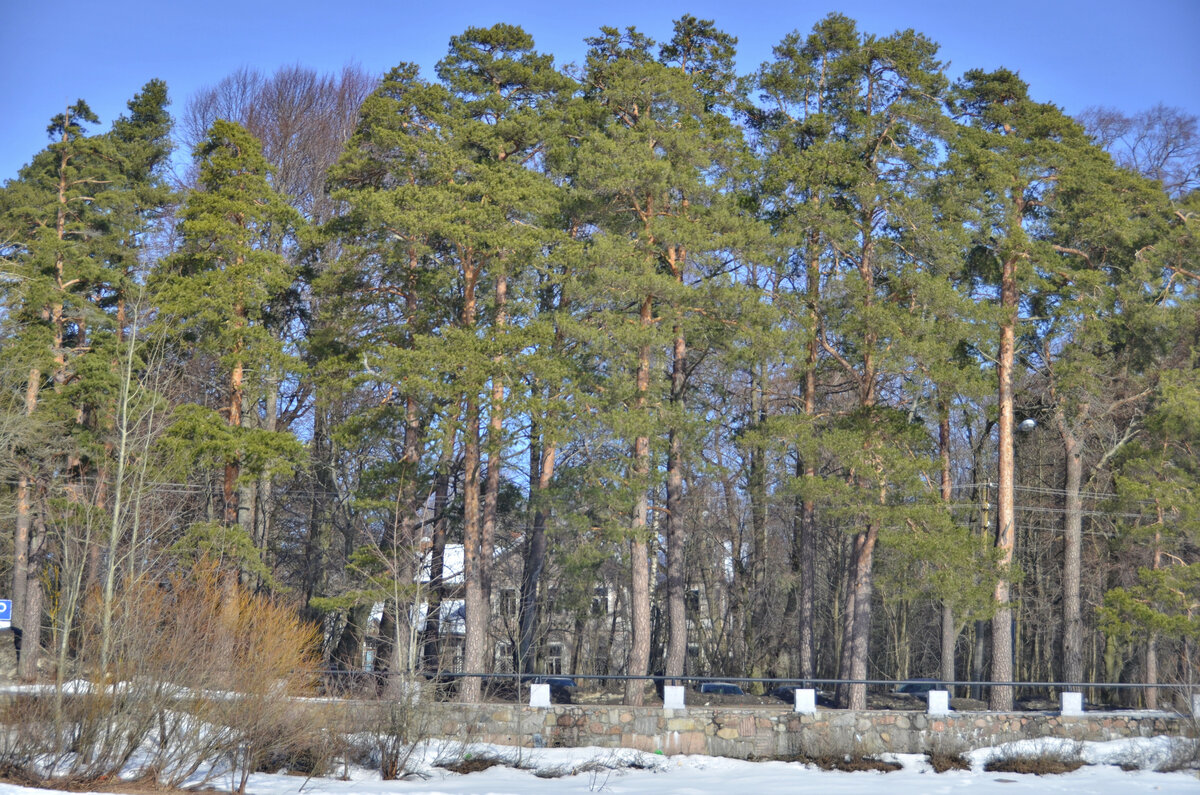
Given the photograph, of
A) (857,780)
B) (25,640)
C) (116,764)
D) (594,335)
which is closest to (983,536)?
(857,780)

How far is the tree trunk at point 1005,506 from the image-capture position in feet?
68.1

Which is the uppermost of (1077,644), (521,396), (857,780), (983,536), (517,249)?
(517,249)

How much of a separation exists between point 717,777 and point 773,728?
2549 mm

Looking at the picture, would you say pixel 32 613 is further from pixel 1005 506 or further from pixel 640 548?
pixel 1005 506

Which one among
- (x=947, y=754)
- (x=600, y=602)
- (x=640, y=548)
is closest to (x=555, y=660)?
(x=600, y=602)

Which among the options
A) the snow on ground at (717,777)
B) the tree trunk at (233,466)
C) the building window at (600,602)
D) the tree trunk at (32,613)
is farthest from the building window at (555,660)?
the snow on ground at (717,777)

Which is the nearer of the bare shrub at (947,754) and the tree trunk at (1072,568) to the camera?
the bare shrub at (947,754)

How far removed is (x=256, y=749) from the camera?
12664 millimetres

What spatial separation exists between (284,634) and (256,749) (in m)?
1.44

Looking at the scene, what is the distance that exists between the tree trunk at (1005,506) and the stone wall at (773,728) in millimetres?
1680

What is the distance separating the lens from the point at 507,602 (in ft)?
108

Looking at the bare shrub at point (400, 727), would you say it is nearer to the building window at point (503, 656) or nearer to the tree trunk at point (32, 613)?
the tree trunk at point (32, 613)

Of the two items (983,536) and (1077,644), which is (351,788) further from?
(1077,644)

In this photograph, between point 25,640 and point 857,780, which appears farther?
point 25,640
